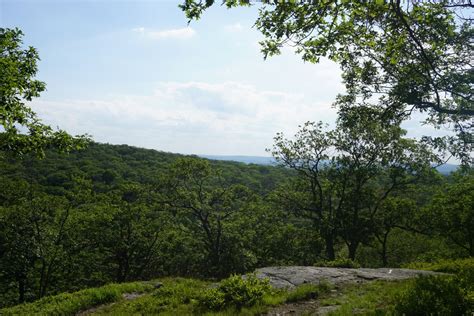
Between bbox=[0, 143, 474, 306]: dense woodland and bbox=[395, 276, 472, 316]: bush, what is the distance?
20897 millimetres

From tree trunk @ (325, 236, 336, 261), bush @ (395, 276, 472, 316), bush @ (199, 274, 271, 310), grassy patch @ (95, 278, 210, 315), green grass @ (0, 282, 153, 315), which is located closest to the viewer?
bush @ (395, 276, 472, 316)

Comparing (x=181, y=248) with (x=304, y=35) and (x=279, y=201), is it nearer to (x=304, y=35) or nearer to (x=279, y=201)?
(x=279, y=201)

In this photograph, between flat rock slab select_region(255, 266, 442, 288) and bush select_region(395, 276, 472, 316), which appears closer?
bush select_region(395, 276, 472, 316)

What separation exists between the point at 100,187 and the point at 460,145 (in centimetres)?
5829

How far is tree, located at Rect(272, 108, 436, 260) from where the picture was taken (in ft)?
85.4

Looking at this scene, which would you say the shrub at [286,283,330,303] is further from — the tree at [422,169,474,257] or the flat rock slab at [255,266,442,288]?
the tree at [422,169,474,257]

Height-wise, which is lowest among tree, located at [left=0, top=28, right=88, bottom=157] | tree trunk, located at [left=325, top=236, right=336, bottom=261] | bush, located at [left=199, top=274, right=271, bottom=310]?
tree trunk, located at [left=325, top=236, right=336, bottom=261]

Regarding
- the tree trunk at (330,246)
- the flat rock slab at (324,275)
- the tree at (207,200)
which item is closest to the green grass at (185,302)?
the flat rock slab at (324,275)

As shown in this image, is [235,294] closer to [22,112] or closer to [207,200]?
[22,112]

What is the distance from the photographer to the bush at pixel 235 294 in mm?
9445

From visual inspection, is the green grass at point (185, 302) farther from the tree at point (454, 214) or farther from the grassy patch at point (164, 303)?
the tree at point (454, 214)

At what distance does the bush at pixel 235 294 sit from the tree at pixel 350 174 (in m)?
17.8

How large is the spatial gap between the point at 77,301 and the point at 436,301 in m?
11.2

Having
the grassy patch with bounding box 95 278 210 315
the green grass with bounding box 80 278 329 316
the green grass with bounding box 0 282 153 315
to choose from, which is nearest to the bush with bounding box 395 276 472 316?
the green grass with bounding box 80 278 329 316
